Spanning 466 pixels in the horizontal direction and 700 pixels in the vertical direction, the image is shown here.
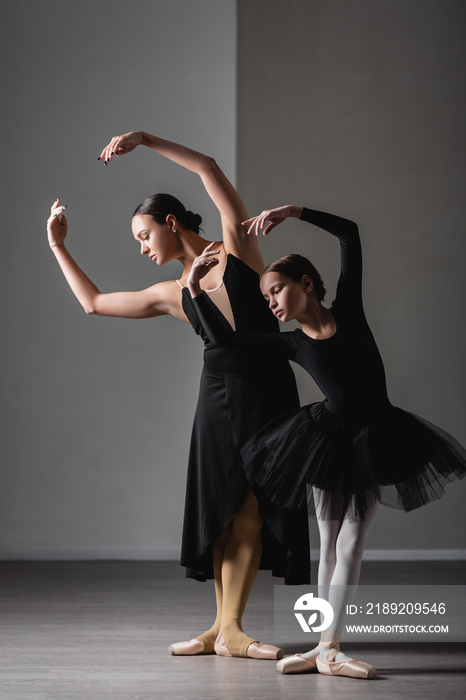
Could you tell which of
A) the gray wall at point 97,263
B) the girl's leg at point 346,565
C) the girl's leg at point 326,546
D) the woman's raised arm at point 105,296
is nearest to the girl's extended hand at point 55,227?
the woman's raised arm at point 105,296

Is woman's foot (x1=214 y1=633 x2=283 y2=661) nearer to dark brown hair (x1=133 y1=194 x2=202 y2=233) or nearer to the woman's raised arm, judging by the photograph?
the woman's raised arm

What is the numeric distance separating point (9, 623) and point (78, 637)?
0.36 m

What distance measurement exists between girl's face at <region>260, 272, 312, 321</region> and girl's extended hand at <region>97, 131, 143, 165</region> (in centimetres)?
60

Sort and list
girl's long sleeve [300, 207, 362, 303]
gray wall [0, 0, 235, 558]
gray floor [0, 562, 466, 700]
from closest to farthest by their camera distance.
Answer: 1. gray floor [0, 562, 466, 700]
2. girl's long sleeve [300, 207, 362, 303]
3. gray wall [0, 0, 235, 558]

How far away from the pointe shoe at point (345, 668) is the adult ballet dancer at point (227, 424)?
0.21m

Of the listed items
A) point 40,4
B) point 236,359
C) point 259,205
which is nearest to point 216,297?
point 236,359

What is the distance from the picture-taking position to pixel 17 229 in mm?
4336

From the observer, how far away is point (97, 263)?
432 centimetres

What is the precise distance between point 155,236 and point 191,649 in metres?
1.28

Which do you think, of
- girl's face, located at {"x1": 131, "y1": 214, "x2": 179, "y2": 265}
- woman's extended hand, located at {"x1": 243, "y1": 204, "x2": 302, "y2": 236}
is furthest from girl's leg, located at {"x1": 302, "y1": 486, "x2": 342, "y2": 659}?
girl's face, located at {"x1": 131, "y1": 214, "x2": 179, "y2": 265}

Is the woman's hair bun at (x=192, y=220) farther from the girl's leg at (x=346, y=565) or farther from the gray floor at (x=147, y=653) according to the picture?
the gray floor at (x=147, y=653)

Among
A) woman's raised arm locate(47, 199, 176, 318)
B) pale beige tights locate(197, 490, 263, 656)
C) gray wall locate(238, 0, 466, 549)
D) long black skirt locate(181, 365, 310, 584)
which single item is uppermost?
gray wall locate(238, 0, 466, 549)

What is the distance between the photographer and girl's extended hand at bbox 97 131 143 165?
7.47 ft

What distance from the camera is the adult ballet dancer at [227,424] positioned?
7.79ft
